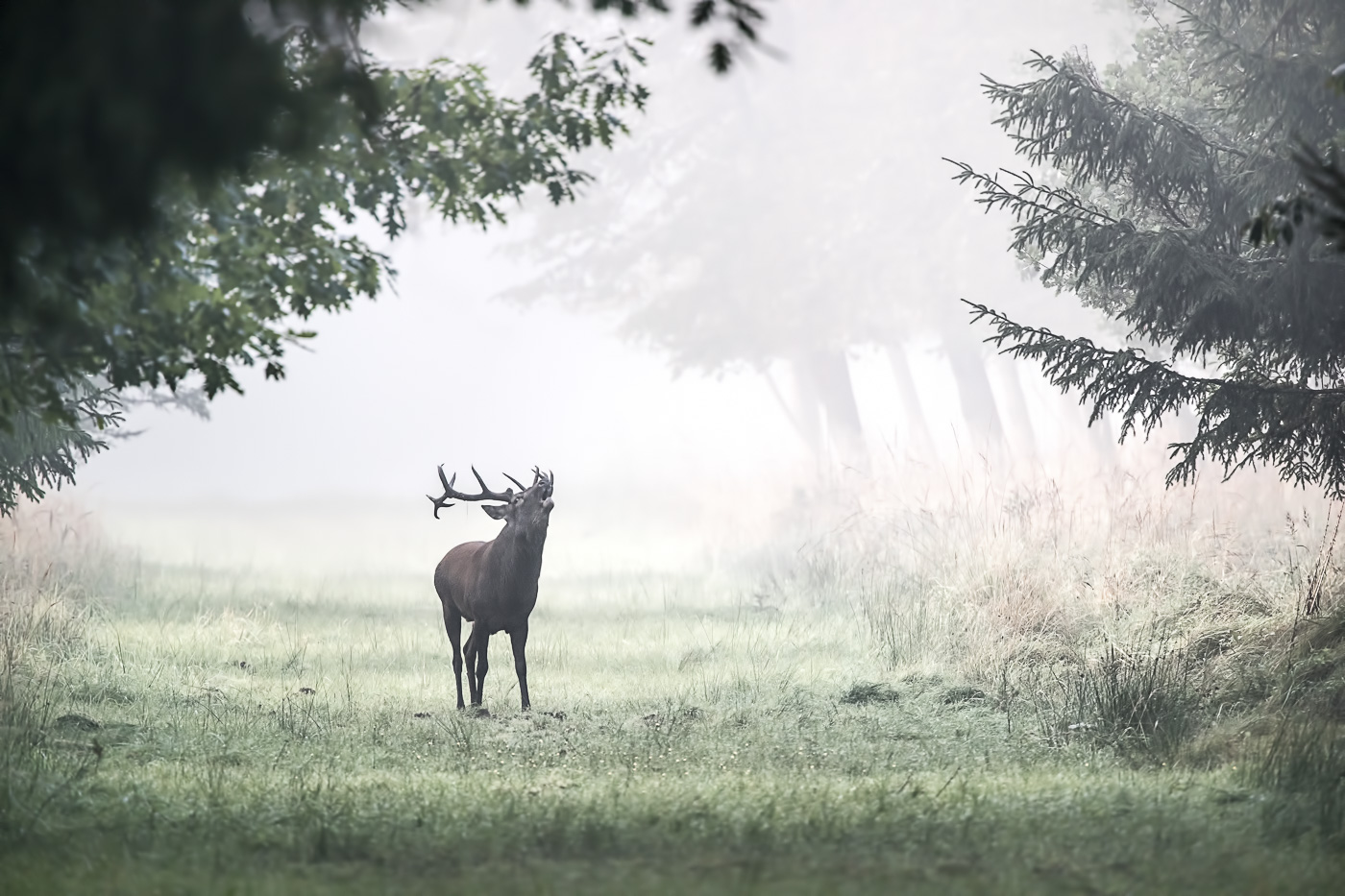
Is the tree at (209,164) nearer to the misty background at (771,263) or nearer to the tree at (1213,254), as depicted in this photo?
the tree at (1213,254)

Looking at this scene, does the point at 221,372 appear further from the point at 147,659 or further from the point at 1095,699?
the point at 147,659

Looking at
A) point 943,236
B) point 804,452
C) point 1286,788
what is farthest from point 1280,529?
point 804,452

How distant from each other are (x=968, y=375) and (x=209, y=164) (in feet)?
127

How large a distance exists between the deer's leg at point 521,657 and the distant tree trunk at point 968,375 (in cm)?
2827

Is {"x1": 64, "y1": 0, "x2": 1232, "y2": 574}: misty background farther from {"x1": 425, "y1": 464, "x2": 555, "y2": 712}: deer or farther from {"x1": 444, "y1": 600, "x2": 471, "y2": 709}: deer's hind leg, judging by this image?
{"x1": 425, "y1": 464, "x2": 555, "y2": 712}: deer

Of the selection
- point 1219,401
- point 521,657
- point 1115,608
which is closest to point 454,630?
point 521,657

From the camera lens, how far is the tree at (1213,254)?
11.0m

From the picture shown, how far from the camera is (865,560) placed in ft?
66.7

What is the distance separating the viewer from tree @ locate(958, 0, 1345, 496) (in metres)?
11.0

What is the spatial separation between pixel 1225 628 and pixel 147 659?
1014cm

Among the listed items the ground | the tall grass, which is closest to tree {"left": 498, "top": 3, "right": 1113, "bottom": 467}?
the tall grass

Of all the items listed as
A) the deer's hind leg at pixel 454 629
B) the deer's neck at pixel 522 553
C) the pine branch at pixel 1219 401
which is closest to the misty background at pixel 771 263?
the deer's hind leg at pixel 454 629

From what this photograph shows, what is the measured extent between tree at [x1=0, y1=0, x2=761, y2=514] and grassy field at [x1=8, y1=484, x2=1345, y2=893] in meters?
2.23

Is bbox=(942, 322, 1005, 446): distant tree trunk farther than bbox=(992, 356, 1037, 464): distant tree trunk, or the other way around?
bbox=(992, 356, 1037, 464): distant tree trunk
